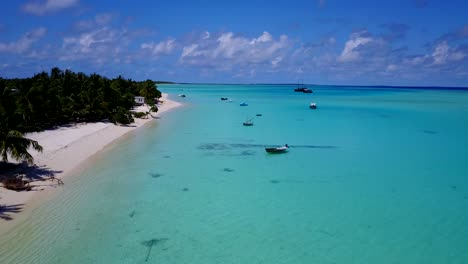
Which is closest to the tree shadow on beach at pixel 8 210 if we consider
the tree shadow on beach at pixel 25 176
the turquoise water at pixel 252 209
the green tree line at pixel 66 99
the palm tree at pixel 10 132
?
the turquoise water at pixel 252 209

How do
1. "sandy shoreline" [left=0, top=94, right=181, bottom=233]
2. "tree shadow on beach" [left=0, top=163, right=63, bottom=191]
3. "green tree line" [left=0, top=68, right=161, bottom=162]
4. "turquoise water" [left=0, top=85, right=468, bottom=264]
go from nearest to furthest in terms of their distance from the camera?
1. "turquoise water" [left=0, top=85, right=468, bottom=264]
2. "sandy shoreline" [left=0, top=94, right=181, bottom=233]
3. "tree shadow on beach" [left=0, top=163, right=63, bottom=191]
4. "green tree line" [left=0, top=68, right=161, bottom=162]

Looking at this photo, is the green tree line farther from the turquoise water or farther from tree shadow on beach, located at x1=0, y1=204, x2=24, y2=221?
tree shadow on beach, located at x1=0, y1=204, x2=24, y2=221

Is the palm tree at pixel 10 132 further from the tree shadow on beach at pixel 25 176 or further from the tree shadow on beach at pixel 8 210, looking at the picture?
the tree shadow on beach at pixel 8 210

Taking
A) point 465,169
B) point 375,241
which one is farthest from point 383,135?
point 375,241

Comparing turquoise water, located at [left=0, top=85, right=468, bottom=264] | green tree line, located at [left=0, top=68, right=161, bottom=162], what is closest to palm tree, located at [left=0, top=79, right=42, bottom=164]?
turquoise water, located at [left=0, top=85, right=468, bottom=264]

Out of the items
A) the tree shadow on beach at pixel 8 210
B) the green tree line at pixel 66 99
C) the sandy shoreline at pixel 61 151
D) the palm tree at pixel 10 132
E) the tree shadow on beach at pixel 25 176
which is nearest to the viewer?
the tree shadow on beach at pixel 8 210

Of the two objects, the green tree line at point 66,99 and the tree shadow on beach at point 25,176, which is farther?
the green tree line at point 66,99

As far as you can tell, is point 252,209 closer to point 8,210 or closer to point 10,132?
point 8,210

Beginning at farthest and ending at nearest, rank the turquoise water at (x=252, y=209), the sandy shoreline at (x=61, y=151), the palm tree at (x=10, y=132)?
the palm tree at (x=10, y=132) → the sandy shoreline at (x=61, y=151) → the turquoise water at (x=252, y=209)
